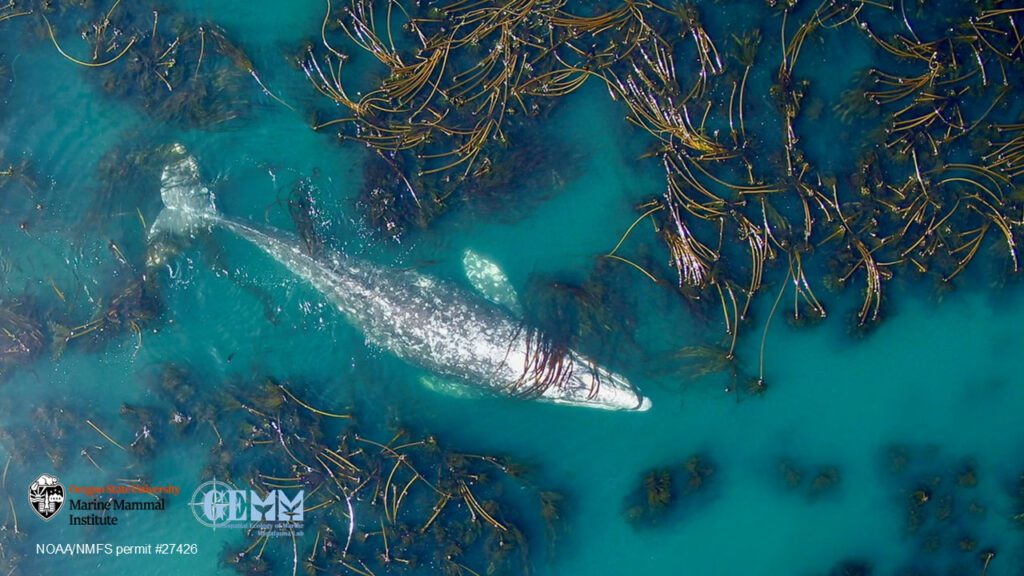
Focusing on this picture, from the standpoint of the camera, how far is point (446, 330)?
21.5 feet

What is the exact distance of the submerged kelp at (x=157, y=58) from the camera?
22.3ft

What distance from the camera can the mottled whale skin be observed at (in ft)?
21.4

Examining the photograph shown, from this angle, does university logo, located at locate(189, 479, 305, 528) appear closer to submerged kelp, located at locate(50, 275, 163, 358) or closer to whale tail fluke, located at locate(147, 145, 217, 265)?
submerged kelp, located at locate(50, 275, 163, 358)

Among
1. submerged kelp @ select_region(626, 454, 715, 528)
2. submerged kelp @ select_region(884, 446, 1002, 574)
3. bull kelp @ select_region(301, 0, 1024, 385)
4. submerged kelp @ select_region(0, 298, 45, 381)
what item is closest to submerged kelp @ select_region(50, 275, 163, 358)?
submerged kelp @ select_region(0, 298, 45, 381)

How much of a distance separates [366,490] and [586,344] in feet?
8.63

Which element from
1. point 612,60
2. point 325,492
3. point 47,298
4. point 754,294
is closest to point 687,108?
point 612,60

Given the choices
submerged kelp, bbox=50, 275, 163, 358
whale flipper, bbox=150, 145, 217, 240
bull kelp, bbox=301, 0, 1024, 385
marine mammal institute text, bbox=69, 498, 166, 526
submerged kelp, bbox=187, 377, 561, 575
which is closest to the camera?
bull kelp, bbox=301, 0, 1024, 385

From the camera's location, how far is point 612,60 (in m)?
6.57

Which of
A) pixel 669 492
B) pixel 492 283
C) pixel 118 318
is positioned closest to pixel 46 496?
pixel 118 318

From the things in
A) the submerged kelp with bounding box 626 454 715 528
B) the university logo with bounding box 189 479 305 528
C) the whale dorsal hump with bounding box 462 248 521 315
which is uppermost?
the whale dorsal hump with bounding box 462 248 521 315

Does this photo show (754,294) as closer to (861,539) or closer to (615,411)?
(615,411)

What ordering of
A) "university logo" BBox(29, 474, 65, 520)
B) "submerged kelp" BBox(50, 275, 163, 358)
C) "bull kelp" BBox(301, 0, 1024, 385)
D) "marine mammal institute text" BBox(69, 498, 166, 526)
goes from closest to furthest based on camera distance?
1. "bull kelp" BBox(301, 0, 1024, 385)
2. "submerged kelp" BBox(50, 275, 163, 358)
3. "marine mammal institute text" BBox(69, 498, 166, 526)
4. "university logo" BBox(29, 474, 65, 520)

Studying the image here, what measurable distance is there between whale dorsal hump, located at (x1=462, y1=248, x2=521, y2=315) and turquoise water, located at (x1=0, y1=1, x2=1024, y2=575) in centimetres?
12

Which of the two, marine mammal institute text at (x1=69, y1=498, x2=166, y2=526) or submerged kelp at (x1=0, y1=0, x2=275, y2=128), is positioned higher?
submerged kelp at (x1=0, y1=0, x2=275, y2=128)
